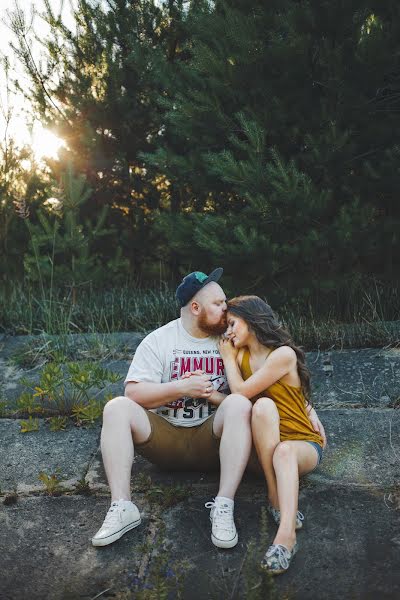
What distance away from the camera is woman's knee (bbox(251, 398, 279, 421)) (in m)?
2.65

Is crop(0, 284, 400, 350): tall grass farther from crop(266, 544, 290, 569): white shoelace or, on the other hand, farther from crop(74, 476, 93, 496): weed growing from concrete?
crop(266, 544, 290, 569): white shoelace

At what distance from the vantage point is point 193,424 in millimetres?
3037

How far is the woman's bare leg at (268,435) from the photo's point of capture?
2645mm

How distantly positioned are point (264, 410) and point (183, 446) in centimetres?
55

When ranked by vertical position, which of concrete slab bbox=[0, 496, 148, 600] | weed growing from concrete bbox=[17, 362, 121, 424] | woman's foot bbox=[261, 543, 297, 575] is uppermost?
weed growing from concrete bbox=[17, 362, 121, 424]

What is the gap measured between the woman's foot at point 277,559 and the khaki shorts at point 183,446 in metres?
0.63

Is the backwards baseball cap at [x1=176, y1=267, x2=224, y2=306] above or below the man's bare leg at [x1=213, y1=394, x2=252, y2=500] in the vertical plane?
above

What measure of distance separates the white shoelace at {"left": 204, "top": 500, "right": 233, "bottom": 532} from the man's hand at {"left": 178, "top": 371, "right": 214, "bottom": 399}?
0.51m

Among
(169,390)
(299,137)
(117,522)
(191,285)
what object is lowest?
(117,522)

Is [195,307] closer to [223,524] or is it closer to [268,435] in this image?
[268,435]

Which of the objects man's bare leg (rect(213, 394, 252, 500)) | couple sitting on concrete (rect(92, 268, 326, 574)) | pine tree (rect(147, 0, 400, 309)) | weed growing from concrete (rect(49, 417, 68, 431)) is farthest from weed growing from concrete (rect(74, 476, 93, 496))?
pine tree (rect(147, 0, 400, 309))

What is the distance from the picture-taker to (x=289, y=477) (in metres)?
2.53

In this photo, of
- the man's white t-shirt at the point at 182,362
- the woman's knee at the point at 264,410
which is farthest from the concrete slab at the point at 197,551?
the woman's knee at the point at 264,410

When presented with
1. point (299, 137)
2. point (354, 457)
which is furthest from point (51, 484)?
point (299, 137)
